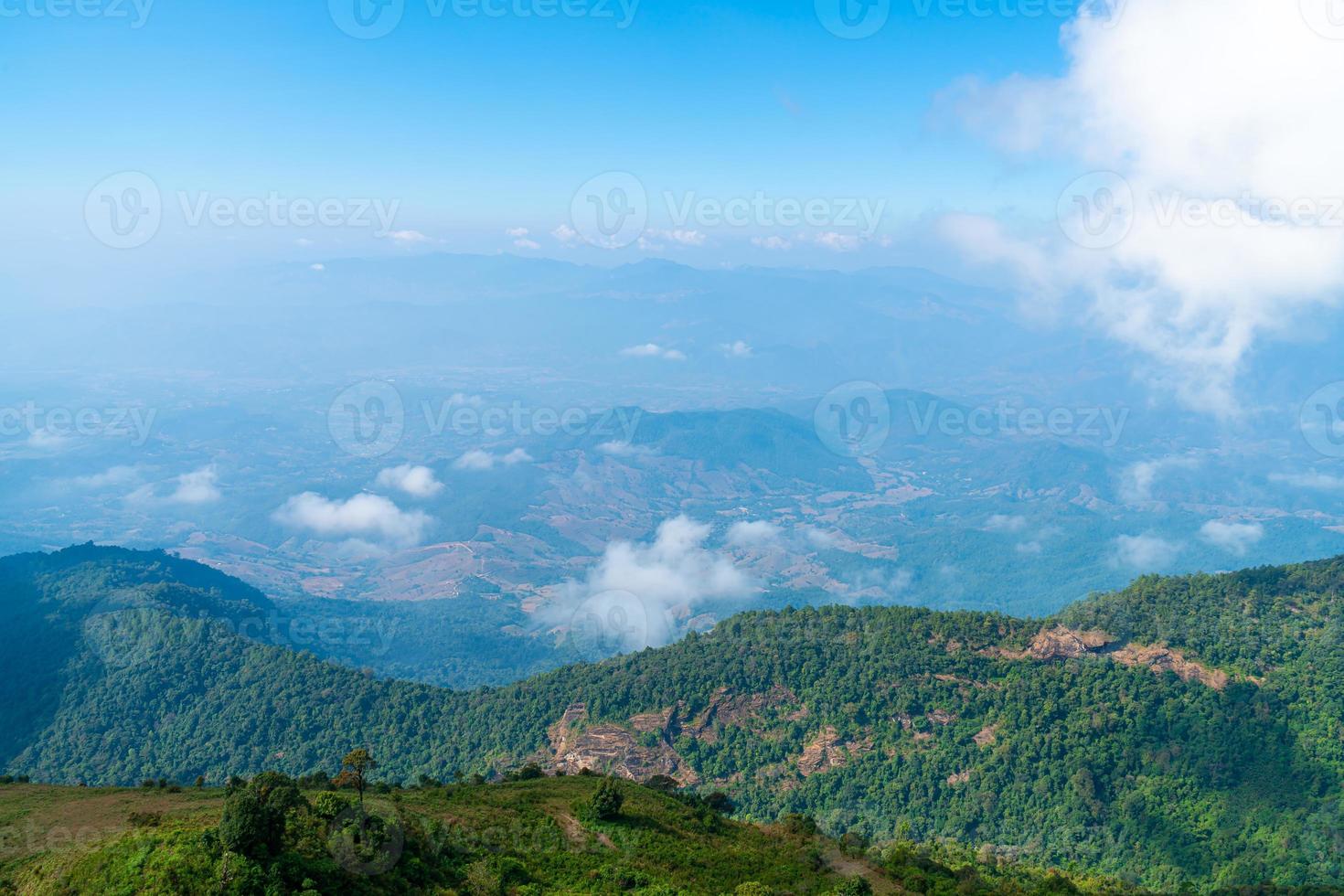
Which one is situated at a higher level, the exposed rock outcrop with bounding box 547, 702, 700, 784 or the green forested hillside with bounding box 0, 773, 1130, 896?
the green forested hillside with bounding box 0, 773, 1130, 896

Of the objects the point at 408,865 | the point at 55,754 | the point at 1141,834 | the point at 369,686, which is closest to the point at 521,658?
the point at 369,686

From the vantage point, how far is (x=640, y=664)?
94062 millimetres

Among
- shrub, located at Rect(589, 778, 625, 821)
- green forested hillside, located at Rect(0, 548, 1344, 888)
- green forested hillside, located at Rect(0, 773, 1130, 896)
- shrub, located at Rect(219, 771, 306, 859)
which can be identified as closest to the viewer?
shrub, located at Rect(219, 771, 306, 859)

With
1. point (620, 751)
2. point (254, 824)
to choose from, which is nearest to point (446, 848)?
point (254, 824)

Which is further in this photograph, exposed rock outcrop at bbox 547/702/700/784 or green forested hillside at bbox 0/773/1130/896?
exposed rock outcrop at bbox 547/702/700/784

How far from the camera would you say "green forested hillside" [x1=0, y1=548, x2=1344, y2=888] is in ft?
227

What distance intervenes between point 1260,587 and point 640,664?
6821 centimetres

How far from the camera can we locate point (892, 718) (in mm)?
81000

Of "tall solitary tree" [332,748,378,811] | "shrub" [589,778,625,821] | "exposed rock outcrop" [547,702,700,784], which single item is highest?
"tall solitary tree" [332,748,378,811]

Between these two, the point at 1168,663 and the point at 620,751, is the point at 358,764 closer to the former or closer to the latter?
the point at 620,751

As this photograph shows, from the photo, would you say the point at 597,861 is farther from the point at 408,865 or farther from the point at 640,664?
the point at 640,664

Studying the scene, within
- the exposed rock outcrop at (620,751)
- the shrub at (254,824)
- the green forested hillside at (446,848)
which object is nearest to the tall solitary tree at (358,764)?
the green forested hillside at (446,848)

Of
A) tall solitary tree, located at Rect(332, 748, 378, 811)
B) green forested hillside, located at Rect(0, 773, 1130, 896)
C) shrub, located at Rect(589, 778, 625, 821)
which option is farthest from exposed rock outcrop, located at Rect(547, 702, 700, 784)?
tall solitary tree, located at Rect(332, 748, 378, 811)

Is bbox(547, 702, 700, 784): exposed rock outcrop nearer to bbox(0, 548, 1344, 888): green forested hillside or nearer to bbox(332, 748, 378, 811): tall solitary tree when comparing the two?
bbox(0, 548, 1344, 888): green forested hillside
